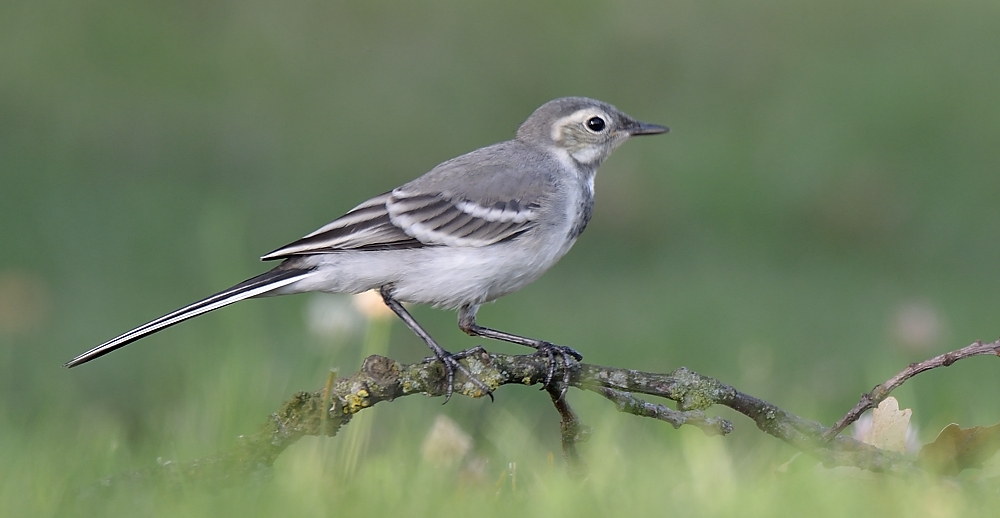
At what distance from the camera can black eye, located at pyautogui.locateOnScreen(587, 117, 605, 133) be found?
20.8 feet

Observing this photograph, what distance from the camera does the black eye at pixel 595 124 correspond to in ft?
20.8

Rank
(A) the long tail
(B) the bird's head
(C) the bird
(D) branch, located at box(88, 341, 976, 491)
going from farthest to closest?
(B) the bird's head
(C) the bird
(A) the long tail
(D) branch, located at box(88, 341, 976, 491)

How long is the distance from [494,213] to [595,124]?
1192 millimetres

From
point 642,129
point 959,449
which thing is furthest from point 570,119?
point 959,449

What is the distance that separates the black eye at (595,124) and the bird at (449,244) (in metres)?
0.57

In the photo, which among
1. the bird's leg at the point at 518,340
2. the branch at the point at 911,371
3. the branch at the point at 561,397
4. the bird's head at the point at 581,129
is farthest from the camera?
the bird's head at the point at 581,129

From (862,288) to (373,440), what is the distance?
573 centimetres

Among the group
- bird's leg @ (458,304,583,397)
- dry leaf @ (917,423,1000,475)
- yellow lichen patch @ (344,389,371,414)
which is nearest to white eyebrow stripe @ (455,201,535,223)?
bird's leg @ (458,304,583,397)

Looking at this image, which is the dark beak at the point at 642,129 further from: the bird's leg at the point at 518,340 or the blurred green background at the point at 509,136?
the bird's leg at the point at 518,340

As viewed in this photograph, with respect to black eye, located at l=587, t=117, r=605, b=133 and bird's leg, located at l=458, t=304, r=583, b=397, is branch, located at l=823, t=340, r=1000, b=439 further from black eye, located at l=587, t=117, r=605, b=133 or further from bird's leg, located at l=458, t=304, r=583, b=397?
black eye, located at l=587, t=117, r=605, b=133

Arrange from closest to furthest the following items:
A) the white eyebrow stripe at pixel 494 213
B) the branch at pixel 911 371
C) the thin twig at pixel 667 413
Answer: the branch at pixel 911 371, the thin twig at pixel 667 413, the white eyebrow stripe at pixel 494 213

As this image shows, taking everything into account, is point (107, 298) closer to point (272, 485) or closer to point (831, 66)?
point (272, 485)

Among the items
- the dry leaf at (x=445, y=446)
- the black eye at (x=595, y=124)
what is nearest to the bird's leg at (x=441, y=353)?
the dry leaf at (x=445, y=446)

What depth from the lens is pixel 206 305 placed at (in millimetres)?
4586
